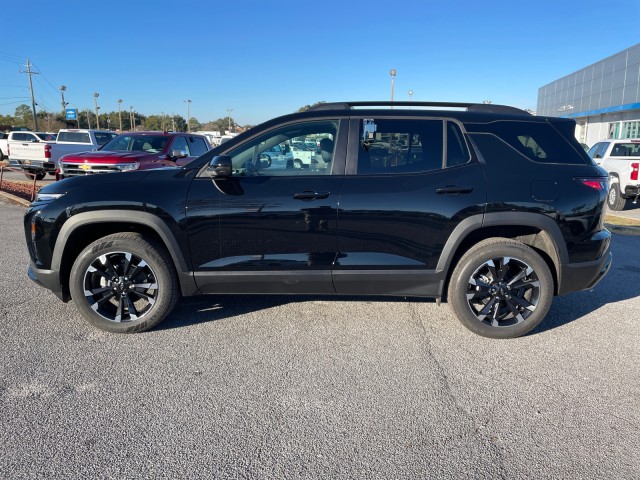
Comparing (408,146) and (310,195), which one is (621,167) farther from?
(310,195)

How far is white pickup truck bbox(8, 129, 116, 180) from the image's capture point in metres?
16.1

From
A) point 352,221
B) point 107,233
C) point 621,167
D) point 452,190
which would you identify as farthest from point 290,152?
point 621,167

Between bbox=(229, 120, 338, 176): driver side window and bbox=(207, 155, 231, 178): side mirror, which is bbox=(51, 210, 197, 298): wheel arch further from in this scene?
bbox=(229, 120, 338, 176): driver side window

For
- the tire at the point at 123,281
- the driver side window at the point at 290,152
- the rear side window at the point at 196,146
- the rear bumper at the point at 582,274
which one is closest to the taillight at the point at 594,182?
the rear bumper at the point at 582,274

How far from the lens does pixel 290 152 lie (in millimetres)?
3949

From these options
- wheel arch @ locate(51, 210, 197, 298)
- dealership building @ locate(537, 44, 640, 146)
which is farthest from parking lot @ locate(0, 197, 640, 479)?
dealership building @ locate(537, 44, 640, 146)

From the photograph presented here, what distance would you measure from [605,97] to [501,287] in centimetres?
4241

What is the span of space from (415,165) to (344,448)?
236 centimetres

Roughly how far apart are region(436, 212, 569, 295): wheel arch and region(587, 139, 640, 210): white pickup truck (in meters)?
8.15

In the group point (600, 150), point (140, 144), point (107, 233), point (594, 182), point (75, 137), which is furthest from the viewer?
point (75, 137)

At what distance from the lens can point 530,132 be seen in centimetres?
398

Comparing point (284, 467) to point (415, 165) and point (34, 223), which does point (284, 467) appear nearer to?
point (415, 165)

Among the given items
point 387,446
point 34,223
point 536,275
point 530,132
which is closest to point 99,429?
point 387,446

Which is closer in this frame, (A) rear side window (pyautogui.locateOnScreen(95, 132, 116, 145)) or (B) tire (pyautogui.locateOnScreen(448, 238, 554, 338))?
(B) tire (pyautogui.locateOnScreen(448, 238, 554, 338))
